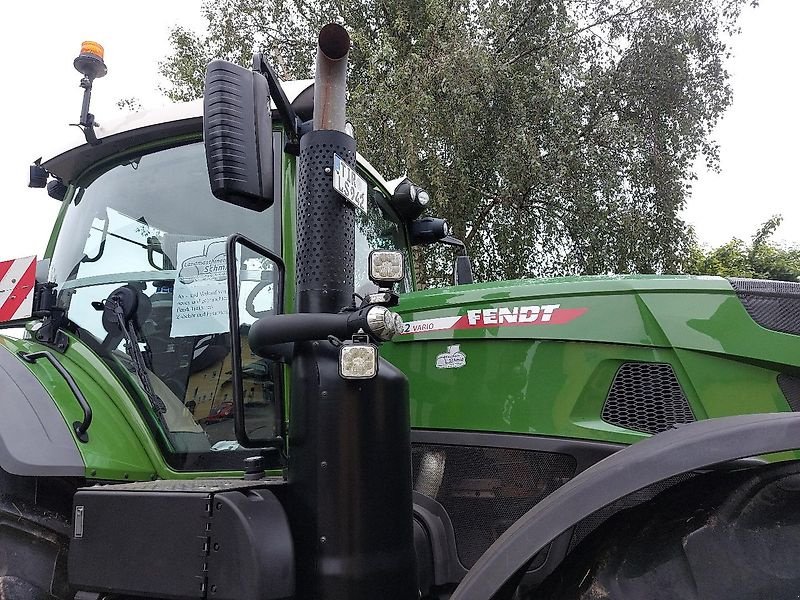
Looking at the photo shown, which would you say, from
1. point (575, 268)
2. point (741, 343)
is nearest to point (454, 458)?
point (741, 343)

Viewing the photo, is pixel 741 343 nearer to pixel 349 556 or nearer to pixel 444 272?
pixel 349 556

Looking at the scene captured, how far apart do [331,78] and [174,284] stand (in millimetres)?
950

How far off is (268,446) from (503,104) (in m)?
8.21

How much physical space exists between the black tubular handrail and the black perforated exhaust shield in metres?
0.88

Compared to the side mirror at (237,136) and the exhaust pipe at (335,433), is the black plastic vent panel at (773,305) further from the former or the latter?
the side mirror at (237,136)

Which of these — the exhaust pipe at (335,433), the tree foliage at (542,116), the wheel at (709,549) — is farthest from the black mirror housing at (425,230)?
the tree foliage at (542,116)

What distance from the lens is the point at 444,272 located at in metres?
8.57

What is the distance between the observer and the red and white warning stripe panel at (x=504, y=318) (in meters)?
2.09

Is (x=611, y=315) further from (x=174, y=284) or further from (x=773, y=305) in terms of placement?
(x=174, y=284)

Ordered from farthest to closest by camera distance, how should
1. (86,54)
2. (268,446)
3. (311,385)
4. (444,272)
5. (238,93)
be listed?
1. (444,272)
2. (86,54)
3. (268,446)
4. (311,385)
5. (238,93)

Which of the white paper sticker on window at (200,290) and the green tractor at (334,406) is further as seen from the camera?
the white paper sticker on window at (200,290)

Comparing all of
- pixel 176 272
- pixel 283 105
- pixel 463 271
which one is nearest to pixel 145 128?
pixel 176 272

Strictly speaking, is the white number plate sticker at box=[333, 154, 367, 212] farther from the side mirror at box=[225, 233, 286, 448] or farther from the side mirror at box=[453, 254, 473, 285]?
the side mirror at box=[453, 254, 473, 285]

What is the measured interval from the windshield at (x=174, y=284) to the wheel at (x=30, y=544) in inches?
15.9
